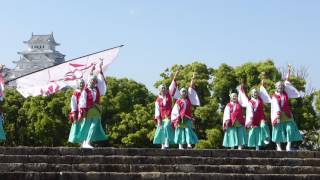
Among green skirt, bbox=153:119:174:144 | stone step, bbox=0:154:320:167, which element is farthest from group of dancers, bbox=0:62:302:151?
stone step, bbox=0:154:320:167

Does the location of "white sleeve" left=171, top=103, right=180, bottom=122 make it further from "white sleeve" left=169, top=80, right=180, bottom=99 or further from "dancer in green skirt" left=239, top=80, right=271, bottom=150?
"dancer in green skirt" left=239, top=80, right=271, bottom=150

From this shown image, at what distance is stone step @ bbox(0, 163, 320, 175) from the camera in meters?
13.5

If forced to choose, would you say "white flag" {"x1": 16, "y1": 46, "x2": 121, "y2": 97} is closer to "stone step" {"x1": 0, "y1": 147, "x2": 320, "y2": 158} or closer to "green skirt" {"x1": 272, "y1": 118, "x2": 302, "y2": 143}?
"stone step" {"x1": 0, "y1": 147, "x2": 320, "y2": 158}

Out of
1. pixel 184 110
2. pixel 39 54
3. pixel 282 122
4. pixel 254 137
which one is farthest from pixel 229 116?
pixel 39 54

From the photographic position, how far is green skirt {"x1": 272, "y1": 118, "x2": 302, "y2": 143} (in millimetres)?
17531

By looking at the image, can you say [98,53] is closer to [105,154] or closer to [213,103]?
[105,154]

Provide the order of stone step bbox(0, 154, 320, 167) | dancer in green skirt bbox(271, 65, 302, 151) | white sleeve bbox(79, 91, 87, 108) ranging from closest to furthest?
stone step bbox(0, 154, 320, 167)
white sleeve bbox(79, 91, 87, 108)
dancer in green skirt bbox(271, 65, 302, 151)

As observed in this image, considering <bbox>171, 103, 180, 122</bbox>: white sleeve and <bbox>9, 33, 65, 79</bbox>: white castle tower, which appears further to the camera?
<bbox>9, 33, 65, 79</bbox>: white castle tower

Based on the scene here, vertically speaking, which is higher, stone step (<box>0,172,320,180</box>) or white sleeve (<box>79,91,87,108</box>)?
white sleeve (<box>79,91,87,108</box>)

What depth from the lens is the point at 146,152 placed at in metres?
14.8

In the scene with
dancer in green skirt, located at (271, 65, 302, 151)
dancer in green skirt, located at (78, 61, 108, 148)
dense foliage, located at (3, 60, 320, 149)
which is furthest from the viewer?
dense foliage, located at (3, 60, 320, 149)

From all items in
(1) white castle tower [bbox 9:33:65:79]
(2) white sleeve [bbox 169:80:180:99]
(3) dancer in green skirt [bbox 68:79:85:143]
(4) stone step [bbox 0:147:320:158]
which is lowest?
(4) stone step [bbox 0:147:320:158]

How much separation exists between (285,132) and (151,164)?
5.09 m

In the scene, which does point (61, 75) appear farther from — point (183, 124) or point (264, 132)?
point (264, 132)
